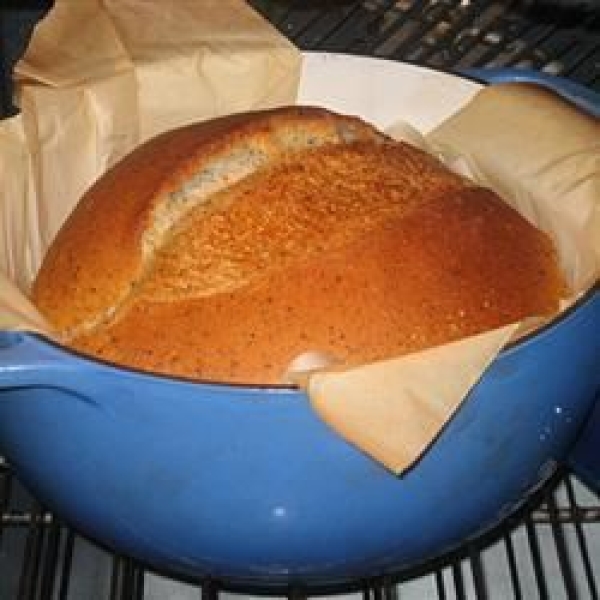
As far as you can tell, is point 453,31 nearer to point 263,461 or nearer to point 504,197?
point 504,197

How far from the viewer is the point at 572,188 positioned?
75 centimetres

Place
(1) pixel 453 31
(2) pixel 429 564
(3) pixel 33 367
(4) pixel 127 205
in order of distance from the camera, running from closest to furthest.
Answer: (3) pixel 33 367 → (4) pixel 127 205 → (2) pixel 429 564 → (1) pixel 453 31

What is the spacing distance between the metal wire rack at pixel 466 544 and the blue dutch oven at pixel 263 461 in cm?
10

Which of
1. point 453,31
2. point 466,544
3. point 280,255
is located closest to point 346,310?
point 280,255

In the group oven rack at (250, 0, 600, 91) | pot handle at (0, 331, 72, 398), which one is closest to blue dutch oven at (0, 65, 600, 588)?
pot handle at (0, 331, 72, 398)

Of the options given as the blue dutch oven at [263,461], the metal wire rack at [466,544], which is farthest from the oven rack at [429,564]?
the blue dutch oven at [263,461]

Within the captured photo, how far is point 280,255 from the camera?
655 mm

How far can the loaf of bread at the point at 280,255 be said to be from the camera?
0.63 m

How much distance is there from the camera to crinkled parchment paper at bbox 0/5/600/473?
0.76 metres

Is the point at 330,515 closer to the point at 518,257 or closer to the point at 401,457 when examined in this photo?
the point at 401,457

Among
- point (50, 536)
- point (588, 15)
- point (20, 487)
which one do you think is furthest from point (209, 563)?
point (588, 15)

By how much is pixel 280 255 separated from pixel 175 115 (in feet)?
0.70

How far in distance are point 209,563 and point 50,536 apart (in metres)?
0.18

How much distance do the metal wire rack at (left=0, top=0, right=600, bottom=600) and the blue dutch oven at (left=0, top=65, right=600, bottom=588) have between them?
0.32 feet
